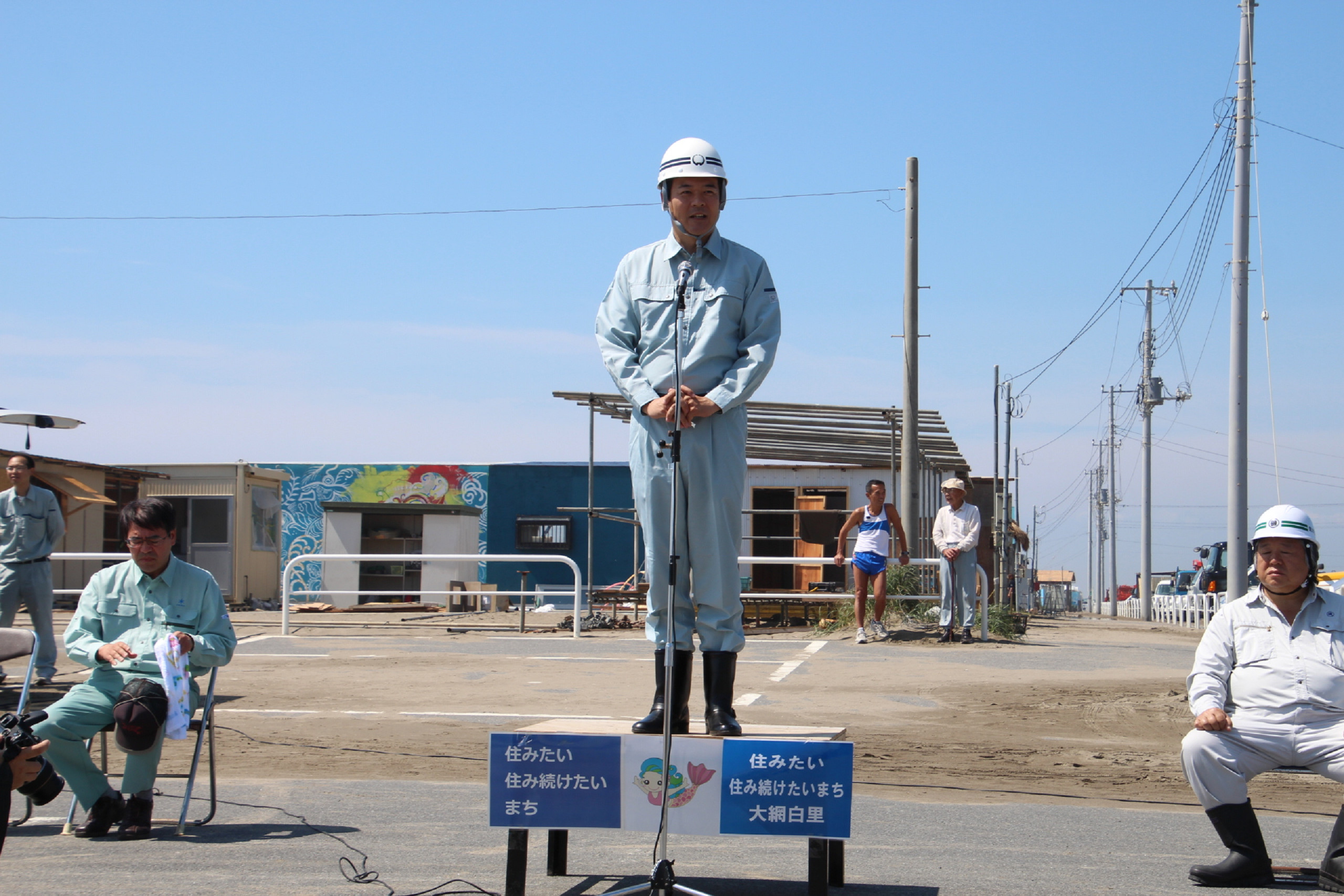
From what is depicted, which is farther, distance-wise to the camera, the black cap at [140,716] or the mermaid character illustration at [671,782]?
the black cap at [140,716]

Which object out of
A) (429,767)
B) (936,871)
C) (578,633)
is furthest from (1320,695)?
(578,633)

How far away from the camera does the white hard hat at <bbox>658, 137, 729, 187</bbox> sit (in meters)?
4.58

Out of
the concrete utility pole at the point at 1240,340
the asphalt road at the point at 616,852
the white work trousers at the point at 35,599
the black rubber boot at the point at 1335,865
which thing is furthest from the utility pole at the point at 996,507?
the black rubber boot at the point at 1335,865

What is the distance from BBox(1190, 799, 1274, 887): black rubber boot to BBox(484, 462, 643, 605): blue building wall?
122 ft

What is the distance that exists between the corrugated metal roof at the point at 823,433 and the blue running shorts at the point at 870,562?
3708 millimetres

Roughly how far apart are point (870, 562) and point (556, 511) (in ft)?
97.9

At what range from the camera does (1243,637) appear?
181 inches

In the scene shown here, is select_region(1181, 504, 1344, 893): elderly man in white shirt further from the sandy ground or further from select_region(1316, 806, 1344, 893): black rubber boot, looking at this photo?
the sandy ground

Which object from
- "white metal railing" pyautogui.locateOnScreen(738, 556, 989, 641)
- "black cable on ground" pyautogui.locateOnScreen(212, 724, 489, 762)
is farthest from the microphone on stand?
"white metal railing" pyautogui.locateOnScreen(738, 556, 989, 641)

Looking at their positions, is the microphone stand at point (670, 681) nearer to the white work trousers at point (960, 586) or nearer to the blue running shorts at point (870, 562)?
the blue running shorts at point (870, 562)

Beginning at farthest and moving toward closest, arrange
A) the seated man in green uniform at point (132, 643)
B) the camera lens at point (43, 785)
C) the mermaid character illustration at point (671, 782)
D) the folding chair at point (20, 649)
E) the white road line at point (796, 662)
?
the white road line at point (796, 662), the folding chair at point (20, 649), the seated man in green uniform at point (132, 643), the mermaid character illustration at point (671, 782), the camera lens at point (43, 785)

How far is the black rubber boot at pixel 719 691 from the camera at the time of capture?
438cm

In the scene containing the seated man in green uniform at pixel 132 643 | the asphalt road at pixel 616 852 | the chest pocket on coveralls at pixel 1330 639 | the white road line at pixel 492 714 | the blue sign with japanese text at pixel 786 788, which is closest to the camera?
the blue sign with japanese text at pixel 786 788

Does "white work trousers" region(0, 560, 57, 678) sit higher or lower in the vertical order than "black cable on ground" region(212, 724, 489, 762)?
higher
